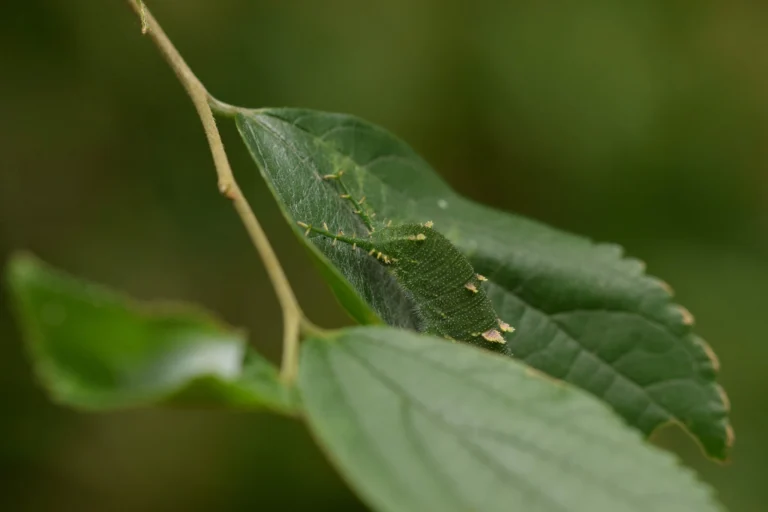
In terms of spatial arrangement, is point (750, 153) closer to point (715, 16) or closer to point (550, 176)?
point (715, 16)

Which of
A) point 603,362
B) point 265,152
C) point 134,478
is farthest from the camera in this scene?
point 134,478

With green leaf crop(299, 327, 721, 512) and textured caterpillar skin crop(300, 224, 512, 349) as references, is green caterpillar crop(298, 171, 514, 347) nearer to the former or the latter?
textured caterpillar skin crop(300, 224, 512, 349)

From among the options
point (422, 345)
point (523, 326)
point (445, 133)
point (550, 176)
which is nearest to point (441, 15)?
point (445, 133)

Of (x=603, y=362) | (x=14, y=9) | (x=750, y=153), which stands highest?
(x=750, y=153)

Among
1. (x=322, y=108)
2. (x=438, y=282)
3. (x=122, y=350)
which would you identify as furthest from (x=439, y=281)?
(x=322, y=108)

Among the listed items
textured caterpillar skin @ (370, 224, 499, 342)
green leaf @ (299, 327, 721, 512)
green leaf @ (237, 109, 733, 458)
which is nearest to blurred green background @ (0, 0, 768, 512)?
textured caterpillar skin @ (370, 224, 499, 342)

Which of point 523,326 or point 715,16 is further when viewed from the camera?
point 715,16
